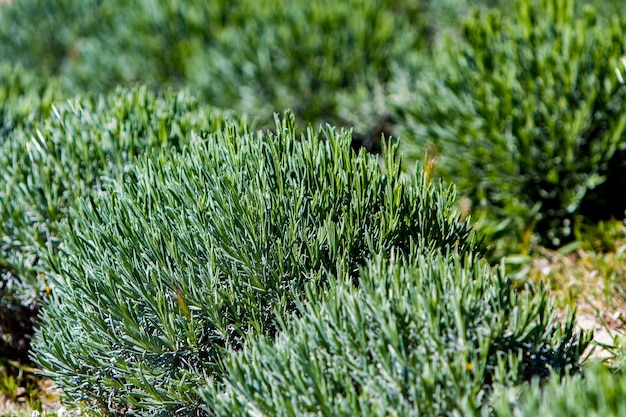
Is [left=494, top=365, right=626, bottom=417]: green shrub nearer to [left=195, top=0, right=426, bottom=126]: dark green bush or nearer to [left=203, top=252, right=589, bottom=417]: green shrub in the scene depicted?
[left=203, top=252, right=589, bottom=417]: green shrub

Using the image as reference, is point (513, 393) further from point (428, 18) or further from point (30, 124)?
point (428, 18)

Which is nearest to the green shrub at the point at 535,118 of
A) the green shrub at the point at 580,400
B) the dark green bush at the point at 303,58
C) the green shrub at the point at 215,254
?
the dark green bush at the point at 303,58

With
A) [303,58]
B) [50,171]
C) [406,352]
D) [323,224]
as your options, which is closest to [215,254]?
[323,224]

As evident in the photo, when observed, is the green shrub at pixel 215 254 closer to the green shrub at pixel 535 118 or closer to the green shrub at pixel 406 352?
the green shrub at pixel 406 352

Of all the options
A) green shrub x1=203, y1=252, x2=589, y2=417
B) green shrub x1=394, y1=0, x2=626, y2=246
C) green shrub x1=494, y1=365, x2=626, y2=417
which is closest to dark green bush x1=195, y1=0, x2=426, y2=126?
green shrub x1=394, y1=0, x2=626, y2=246

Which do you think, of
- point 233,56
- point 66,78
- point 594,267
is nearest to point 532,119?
point 594,267

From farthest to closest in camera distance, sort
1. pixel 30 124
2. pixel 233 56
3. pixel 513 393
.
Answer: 1. pixel 233 56
2. pixel 30 124
3. pixel 513 393
